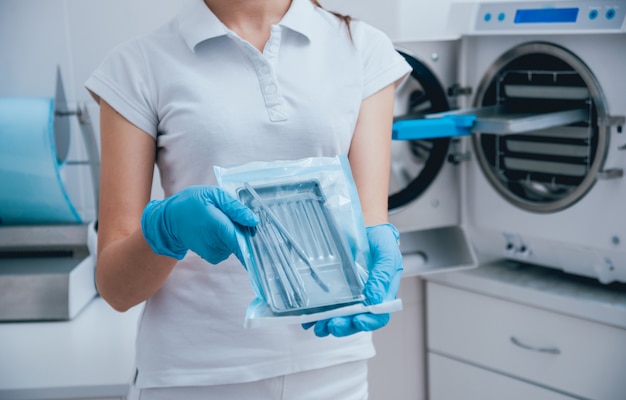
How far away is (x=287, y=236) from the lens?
1046mm

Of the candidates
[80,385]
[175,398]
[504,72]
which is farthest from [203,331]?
[504,72]

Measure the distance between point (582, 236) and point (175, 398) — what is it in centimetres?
113

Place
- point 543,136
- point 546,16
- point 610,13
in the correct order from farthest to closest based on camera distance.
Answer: point 543,136, point 546,16, point 610,13

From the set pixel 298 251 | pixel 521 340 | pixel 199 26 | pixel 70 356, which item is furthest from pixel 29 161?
pixel 521 340

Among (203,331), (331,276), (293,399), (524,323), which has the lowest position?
(524,323)

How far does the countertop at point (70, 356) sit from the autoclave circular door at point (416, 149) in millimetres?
792

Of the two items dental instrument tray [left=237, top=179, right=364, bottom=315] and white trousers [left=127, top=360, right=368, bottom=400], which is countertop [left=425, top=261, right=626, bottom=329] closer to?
white trousers [left=127, top=360, right=368, bottom=400]

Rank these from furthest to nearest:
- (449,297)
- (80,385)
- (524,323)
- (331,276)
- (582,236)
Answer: (449,297)
(524,323)
(582,236)
(80,385)
(331,276)

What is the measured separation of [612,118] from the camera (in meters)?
1.80

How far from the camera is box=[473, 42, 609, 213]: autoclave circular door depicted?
188cm

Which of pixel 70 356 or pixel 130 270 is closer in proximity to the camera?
pixel 130 270

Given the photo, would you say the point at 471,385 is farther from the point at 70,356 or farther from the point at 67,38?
the point at 67,38

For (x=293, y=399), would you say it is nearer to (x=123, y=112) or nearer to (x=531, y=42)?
(x=123, y=112)

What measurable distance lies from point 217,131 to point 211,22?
7.1 inches
